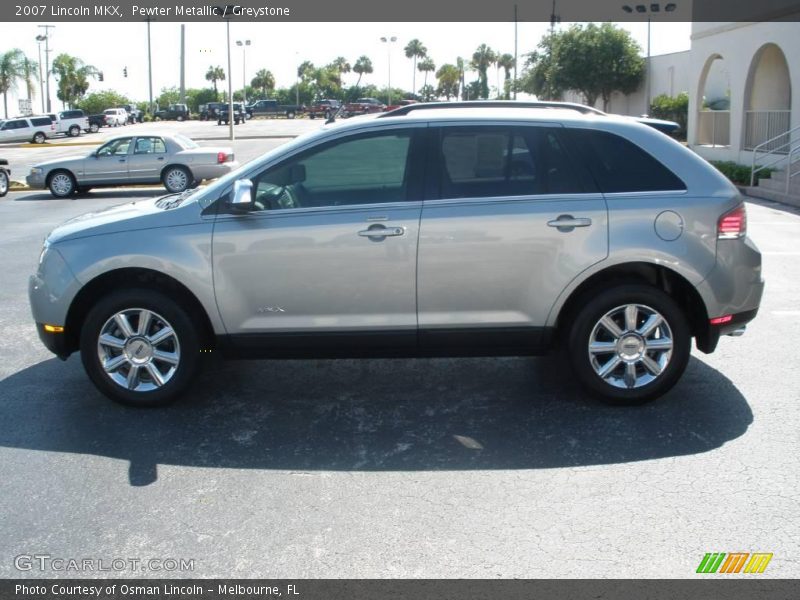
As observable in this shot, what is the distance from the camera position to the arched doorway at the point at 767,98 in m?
24.1

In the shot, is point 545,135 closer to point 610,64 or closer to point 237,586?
point 237,586

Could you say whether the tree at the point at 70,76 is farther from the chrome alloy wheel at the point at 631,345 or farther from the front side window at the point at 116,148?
the chrome alloy wheel at the point at 631,345

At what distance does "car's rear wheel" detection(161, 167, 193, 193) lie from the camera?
22.4 meters

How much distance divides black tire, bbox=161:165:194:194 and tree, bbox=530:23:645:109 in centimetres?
3163

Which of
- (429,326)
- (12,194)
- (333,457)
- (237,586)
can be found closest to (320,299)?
(429,326)

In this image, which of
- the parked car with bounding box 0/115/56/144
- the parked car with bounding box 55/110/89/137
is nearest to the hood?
the parked car with bounding box 0/115/56/144

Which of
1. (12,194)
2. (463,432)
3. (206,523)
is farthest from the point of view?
(12,194)

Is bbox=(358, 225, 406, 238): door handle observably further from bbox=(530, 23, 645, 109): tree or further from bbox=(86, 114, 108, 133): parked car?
bbox=(86, 114, 108, 133): parked car

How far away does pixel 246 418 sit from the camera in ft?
19.2

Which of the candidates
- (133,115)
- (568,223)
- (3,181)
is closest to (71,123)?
(133,115)

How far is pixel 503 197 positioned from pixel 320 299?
1.36m

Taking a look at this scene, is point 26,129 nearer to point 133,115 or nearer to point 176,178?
point 133,115

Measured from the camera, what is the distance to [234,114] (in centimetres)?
7088

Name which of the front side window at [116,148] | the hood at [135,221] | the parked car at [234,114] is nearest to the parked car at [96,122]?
the parked car at [234,114]
